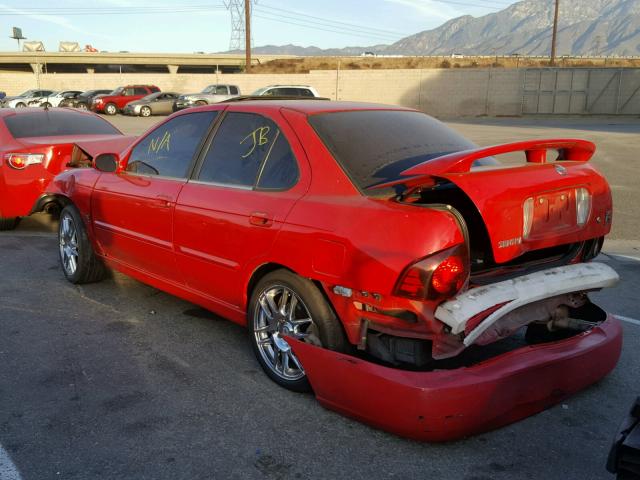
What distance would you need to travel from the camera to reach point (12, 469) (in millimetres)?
2947

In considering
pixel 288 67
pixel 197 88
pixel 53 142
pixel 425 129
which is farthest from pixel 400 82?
pixel 425 129

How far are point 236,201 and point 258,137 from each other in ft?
1.43

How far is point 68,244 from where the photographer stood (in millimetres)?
5891

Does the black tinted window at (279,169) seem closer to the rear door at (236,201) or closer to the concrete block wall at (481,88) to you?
the rear door at (236,201)

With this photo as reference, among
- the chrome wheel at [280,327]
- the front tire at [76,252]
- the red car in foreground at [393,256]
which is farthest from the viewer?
the front tire at [76,252]

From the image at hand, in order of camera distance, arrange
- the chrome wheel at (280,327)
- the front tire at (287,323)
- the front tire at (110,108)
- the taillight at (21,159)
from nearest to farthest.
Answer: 1. the front tire at (287,323)
2. the chrome wheel at (280,327)
3. the taillight at (21,159)
4. the front tire at (110,108)

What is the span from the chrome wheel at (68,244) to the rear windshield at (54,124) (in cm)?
256

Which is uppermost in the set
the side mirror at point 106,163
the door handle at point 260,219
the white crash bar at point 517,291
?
the side mirror at point 106,163

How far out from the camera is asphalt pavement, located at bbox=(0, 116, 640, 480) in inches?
117

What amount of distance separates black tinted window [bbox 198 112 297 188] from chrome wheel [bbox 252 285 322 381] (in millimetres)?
661

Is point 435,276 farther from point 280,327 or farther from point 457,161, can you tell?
point 280,327

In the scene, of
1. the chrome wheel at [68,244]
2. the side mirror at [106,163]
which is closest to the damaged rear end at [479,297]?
the side mirror at [106,163]

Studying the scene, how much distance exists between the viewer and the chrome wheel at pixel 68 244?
18.9 ft

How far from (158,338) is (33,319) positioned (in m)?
1.12
